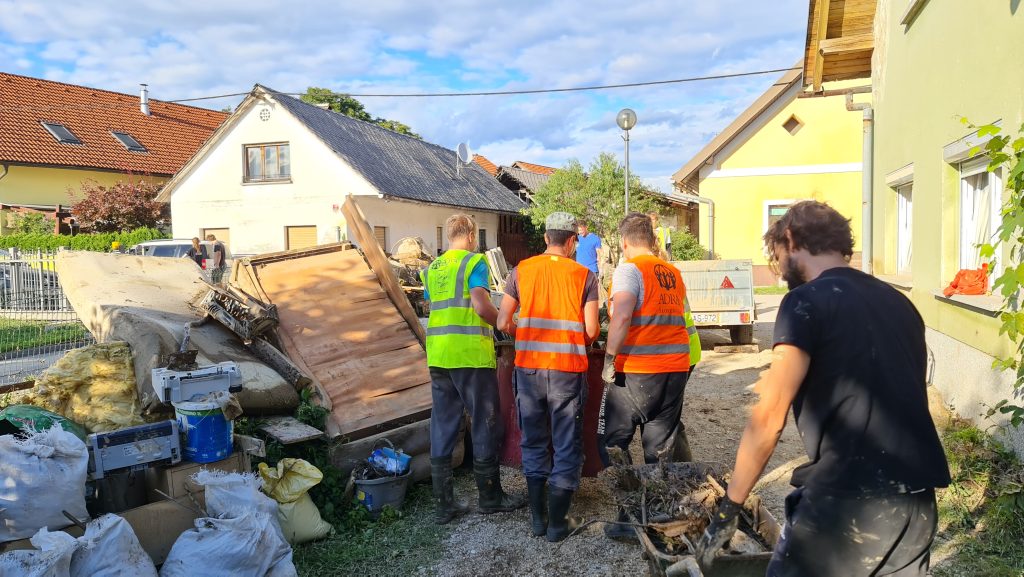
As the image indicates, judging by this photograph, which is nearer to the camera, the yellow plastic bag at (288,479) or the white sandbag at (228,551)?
the white sandbag at (228,551)

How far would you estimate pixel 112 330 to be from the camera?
16.5 feet

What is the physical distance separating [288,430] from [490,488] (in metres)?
1.32

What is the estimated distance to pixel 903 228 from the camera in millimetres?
8531

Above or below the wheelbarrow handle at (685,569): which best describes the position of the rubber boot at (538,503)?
below

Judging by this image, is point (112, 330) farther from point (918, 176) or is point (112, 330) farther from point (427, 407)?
point (918, 176)

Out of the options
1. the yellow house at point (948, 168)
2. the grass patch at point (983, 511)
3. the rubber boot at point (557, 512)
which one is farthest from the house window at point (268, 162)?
the grass patch at point (983, 511)

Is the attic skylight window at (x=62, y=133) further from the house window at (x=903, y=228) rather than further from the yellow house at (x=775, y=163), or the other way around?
the house window at (x=903, y=228)

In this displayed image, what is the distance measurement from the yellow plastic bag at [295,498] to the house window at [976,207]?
513 centimetres

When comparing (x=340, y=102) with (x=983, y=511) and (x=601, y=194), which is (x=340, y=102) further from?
(x=983, y=511)

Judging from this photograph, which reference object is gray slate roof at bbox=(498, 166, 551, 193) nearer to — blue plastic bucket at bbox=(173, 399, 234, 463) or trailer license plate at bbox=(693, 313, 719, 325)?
trailer license plate at bbox=(693, 313, 719, 325)

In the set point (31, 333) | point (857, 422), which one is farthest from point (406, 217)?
point (857, 422)

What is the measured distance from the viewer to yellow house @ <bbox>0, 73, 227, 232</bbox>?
24656 millimetres

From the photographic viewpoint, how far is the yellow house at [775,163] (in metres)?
19.7

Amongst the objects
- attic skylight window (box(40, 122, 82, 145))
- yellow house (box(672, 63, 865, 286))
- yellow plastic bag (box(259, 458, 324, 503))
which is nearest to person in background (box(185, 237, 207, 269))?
attic skylight window (box(40, 122, 82, 145))
